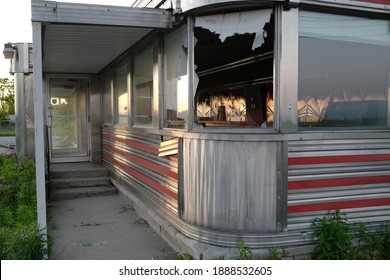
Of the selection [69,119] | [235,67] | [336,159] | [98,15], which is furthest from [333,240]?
[69,119]

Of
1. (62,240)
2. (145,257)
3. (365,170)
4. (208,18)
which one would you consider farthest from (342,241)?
(62,240)

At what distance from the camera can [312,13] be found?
152 inches

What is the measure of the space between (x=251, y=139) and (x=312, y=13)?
1.45 m

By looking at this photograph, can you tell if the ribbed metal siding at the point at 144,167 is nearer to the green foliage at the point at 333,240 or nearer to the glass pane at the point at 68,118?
the glass pane at the point at 68,118

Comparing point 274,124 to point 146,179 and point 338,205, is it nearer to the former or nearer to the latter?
point 338,205

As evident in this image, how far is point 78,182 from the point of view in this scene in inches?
297

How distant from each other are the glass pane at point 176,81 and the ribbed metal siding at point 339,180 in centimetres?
131

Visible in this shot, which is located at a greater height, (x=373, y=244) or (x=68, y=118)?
(x=68, y=118)

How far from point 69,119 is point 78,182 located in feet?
7.31

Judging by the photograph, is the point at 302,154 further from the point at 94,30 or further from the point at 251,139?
the point at 94,30

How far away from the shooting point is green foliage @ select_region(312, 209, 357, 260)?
3.70 metres

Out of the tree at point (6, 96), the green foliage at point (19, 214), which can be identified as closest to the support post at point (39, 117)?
the green foliage at point (19, 214)

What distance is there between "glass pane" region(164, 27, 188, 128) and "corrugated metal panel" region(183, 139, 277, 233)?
63 centimetres

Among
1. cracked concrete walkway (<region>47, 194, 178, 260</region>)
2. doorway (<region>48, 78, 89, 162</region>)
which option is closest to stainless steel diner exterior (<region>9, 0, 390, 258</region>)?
cracked concrete walkway (<region>47, 194, 178, 260</region>)
